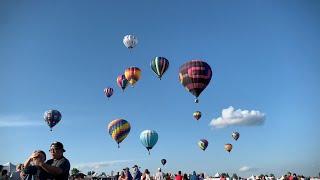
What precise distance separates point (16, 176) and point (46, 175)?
249 inches

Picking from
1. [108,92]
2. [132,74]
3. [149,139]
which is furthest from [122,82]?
[149,139]

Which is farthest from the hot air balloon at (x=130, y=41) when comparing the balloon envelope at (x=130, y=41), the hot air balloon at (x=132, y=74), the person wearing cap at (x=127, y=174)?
the person wearing cap at (x=127, y=174)

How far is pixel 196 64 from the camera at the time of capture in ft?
102

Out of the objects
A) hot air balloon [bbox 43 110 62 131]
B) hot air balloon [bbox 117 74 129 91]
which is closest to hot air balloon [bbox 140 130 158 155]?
hot air balloon [bbox 117 74 129 91]

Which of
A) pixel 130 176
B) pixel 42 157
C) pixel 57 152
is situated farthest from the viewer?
pixel 130 176

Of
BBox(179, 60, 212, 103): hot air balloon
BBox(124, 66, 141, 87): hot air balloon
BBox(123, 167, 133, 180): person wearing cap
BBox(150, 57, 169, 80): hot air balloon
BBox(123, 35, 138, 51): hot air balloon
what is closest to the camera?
BBox(123, 167, 133, 180): person wearing cap

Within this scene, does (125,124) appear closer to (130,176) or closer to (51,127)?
(51,127)

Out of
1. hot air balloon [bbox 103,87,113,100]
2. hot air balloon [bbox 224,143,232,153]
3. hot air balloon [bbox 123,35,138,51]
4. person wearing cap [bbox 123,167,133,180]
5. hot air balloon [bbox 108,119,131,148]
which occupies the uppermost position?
hot air balloon [bbox 123,35,138,51]

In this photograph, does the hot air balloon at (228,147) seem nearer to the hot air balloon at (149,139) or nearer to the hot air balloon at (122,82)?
the hot air balloon at (149,139)

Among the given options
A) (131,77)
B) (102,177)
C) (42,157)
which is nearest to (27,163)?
(42,157)

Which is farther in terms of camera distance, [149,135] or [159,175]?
[149,135]

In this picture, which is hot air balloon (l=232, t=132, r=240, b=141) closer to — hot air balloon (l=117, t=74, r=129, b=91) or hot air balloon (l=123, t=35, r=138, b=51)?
hot air balloon (l=117, t=74, r=129, b=91)

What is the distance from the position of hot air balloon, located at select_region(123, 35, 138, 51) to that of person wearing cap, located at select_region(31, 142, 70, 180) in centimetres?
4210

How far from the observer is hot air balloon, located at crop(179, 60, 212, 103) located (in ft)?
101
